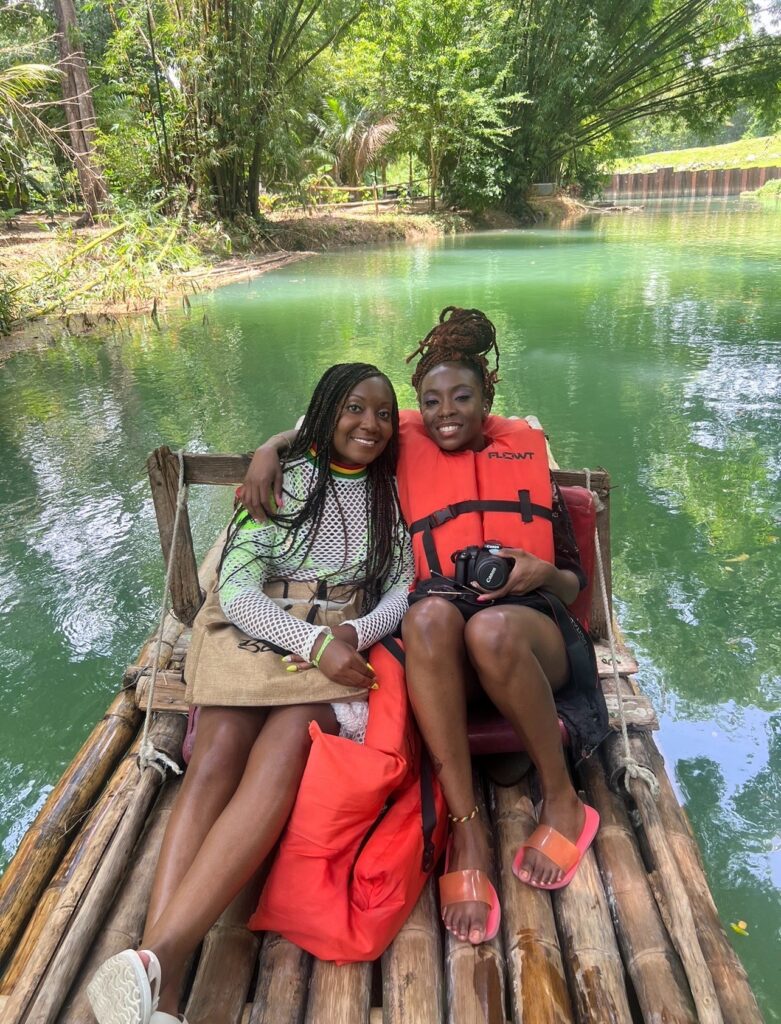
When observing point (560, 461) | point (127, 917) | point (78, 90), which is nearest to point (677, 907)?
point (127, 917)

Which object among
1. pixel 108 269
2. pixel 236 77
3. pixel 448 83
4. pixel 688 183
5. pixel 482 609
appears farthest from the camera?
pixel 688 183

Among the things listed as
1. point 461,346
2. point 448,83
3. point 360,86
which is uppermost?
point 360,86

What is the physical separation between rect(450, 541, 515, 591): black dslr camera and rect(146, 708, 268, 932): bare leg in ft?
2.07

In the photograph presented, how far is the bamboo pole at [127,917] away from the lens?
1435mm

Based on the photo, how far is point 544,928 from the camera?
64.3 inches

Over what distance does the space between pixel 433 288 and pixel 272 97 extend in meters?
6.21

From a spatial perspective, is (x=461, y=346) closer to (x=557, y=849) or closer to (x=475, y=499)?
(x=475, y=499)

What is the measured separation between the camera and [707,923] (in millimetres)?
1614

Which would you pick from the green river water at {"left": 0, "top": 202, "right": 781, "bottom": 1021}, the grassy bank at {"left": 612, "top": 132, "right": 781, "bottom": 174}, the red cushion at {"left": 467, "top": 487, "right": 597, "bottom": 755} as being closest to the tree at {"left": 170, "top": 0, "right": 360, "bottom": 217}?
the green river water at {"left": 0, "top": 202, "right": 781, "bottom": 1021}

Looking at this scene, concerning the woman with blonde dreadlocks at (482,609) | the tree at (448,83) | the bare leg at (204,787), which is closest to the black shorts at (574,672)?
the woman with blonde dreadlocks at (482,609)

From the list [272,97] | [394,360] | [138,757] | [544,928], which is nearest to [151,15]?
[272,97]

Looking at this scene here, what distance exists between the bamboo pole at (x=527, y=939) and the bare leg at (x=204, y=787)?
2.28 feet

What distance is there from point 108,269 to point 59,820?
8.75 meters

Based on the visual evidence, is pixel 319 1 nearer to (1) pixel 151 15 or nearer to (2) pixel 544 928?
(1) pixel 151 15
